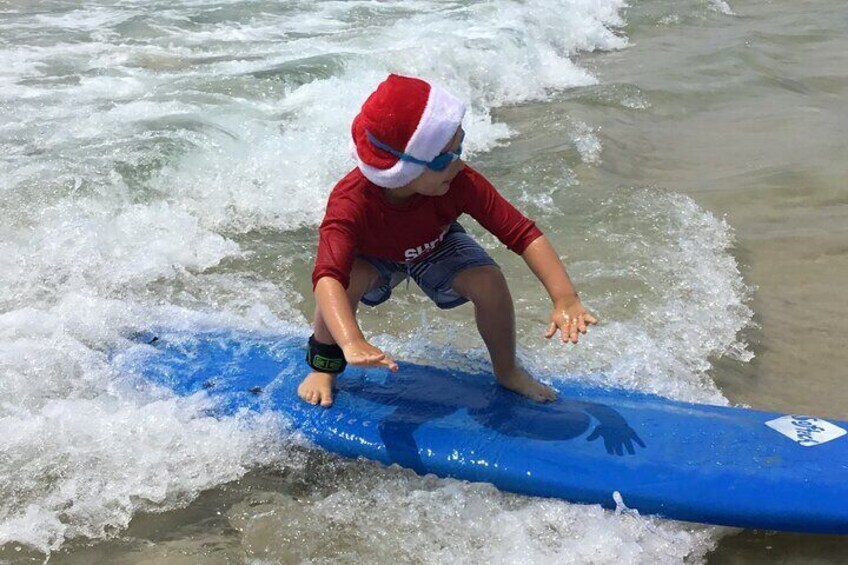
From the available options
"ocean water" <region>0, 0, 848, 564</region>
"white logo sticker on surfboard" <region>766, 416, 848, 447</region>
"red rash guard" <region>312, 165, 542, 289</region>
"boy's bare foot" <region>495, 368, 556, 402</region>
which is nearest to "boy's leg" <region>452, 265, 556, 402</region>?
"boy's bare foot" <region>495, 368, 556, 402</region>

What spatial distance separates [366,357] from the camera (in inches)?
93.3

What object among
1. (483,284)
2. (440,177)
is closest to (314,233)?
(483,284)

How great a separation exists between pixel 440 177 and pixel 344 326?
534 mm

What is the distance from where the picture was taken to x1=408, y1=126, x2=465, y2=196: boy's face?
257 centimetres

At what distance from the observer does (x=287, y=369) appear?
3211 mm

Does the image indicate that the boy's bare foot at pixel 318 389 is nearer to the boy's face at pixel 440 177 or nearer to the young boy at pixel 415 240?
the young boy at pixel 415 240

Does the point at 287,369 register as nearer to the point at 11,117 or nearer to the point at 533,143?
the point at 533,143

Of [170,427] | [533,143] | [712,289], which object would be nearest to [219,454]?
[170,427]

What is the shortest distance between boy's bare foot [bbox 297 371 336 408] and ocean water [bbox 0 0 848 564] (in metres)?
0.16

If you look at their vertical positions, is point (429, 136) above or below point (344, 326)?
above

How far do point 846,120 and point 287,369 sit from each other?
522 centimetres

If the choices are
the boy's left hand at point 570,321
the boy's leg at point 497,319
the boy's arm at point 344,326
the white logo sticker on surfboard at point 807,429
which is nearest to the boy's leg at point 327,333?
the boy's arm at point 344,326

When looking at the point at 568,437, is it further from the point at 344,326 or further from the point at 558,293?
the point at 344,326

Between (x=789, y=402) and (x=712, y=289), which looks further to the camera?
(x=712, y=289)
